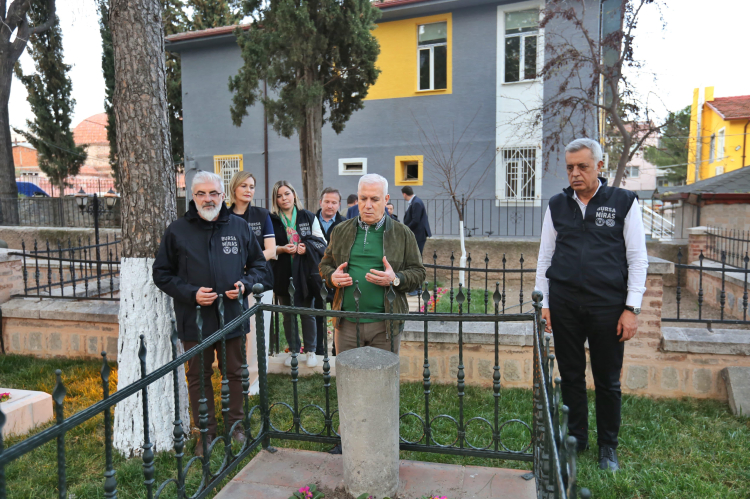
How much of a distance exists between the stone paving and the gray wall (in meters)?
11.3

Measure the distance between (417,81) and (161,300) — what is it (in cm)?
1181

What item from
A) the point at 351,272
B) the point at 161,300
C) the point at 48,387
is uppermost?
the point at 351,272

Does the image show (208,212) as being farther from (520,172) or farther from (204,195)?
(520,172)

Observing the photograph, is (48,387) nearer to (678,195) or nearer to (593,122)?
(593,122)

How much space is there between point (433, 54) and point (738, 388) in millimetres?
11818

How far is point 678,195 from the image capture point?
1431cm

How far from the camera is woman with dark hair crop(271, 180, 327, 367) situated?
196 inches

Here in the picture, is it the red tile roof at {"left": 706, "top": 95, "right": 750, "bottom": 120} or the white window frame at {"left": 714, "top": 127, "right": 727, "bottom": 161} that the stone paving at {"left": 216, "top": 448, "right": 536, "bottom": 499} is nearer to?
the red tile roof at {"left": 706, "top": 95, "right": 750, "bottom": 120}

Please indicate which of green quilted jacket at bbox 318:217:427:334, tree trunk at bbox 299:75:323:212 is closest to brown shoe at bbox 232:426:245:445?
green quilted jacket at bbox 318:217:427:334

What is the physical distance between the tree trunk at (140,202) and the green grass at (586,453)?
1.05ft

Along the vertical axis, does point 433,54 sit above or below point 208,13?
below

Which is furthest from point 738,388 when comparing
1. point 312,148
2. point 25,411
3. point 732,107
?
point 732,107

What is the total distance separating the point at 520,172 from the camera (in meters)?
13.3

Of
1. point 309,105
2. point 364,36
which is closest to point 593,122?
point 364,36
